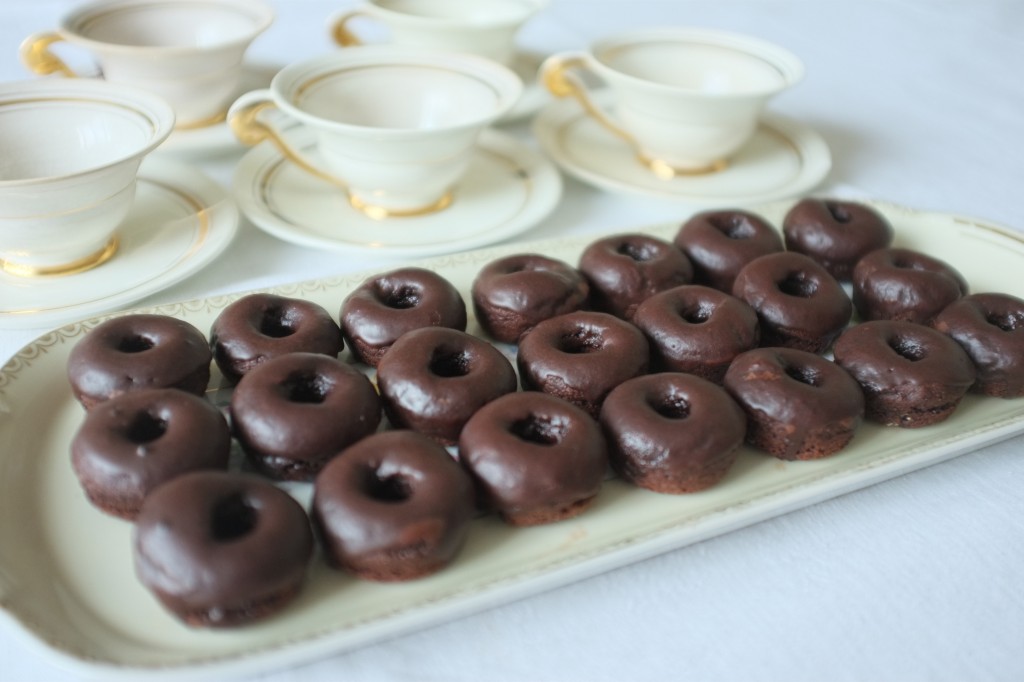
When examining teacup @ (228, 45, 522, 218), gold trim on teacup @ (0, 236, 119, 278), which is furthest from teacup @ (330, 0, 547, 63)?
gold trim on teacup @ (0, 236, 119, 278)

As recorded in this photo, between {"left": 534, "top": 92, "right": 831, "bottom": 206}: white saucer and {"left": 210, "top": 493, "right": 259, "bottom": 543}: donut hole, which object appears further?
{"left": 534, "top": 92, "right": 831, "bottom": 206}: white saucer

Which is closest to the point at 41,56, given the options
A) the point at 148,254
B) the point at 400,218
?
the point at 148,254

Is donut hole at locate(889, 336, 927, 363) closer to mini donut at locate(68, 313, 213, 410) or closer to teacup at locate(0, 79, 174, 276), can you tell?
mini donut at locate(68, 313, 213, 410)

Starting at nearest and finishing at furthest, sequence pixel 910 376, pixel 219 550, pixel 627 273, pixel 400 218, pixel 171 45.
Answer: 1. pixel 219 550
2. pixel 910 376
3. pixel 627 273
4. pixel 400 218
5. pixel 171 45

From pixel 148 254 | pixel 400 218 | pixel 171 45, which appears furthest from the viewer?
A: pixel 171 45

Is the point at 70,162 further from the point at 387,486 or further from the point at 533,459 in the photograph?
the point at 533,459

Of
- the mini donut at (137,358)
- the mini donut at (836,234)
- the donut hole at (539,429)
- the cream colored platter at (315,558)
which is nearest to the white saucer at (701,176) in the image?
the mini donut at (836,234)

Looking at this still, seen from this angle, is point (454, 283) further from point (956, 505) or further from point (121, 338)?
point (956, 505)

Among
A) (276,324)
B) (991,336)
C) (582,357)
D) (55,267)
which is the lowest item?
(55,267)
